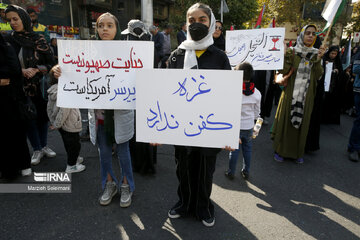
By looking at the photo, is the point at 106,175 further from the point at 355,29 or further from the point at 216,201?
the point at 355,29

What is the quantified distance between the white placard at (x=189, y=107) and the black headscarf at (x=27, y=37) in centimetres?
209

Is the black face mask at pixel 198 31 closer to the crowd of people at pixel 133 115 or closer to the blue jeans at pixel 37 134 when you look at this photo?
the crowd of people at pixel 133 115

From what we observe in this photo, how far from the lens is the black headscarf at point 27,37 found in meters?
2.80

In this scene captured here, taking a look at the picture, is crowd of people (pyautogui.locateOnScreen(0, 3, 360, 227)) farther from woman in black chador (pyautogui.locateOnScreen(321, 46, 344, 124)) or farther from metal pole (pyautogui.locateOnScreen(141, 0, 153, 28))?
metal pole (pyautogui.locateOnScreen(141, 0, 153, 28))

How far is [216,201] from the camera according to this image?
8.64 ft

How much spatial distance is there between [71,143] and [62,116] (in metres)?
0.38

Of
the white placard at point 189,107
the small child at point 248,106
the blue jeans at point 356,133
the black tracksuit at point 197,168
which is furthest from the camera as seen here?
the blue jeans at point 356,133

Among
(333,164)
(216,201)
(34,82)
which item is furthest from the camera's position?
(333,164)

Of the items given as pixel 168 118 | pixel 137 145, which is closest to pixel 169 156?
pixel 137 145

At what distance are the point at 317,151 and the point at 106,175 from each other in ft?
11.9

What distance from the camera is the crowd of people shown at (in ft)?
6.66

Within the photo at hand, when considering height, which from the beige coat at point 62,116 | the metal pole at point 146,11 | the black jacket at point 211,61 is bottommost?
the beige coat at point 62,116

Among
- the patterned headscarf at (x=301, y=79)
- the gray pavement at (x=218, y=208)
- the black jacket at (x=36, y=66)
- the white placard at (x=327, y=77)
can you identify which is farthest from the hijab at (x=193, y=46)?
the white placard at (x=327, y=77)

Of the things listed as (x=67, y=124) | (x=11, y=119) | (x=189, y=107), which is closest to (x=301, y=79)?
(x=189, y=107)
